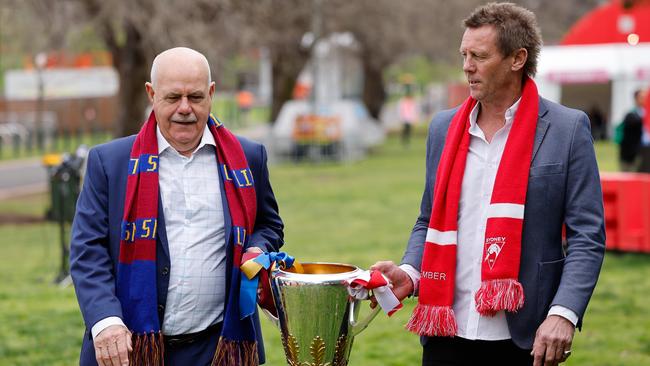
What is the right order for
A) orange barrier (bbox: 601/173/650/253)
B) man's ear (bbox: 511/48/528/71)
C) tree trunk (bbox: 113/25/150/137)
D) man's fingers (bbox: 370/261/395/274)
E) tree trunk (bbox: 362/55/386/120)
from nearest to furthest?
man's ear (bbox: 511/48/528/71) < man's fingers (bbox: 370/261/395/274) < orange barrier (bbox: 601/173/650/253) < tree trunk (bbox: 113/25/150/137) < tree trunk (bbox: 362/55/386/120)

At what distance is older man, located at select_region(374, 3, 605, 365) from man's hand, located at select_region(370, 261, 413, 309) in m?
0.01

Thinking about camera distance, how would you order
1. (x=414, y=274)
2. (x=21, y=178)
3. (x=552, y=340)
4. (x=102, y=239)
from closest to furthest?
1. (x=552, y=340)
2. (x=102, y=239)
3. (x=414, y=274)
4. (x=21, y=178)

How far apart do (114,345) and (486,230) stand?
52.0 inches

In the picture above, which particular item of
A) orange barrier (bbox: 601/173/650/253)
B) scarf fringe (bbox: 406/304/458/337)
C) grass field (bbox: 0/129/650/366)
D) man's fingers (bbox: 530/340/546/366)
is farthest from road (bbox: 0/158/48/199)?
man's fingers (bbox: 530/340/546/366)

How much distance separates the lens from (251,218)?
3562 millimetres

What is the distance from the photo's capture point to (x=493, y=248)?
3330 millimetres

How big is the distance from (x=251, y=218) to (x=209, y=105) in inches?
17.4

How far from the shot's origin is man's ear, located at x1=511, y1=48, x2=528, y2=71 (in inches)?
134

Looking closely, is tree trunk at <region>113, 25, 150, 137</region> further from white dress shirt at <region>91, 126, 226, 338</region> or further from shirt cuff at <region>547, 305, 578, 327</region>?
shirt cuff at <region>547, 305, 578, 327</region>

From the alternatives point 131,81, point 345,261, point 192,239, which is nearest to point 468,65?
point 192,239

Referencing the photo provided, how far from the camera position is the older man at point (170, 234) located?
3357 mm

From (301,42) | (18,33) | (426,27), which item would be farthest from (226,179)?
(426,27)

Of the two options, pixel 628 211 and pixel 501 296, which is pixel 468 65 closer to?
pixel 501 296

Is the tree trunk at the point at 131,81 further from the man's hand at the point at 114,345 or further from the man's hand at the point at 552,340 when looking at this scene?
the man's hand at the point at 552,340
